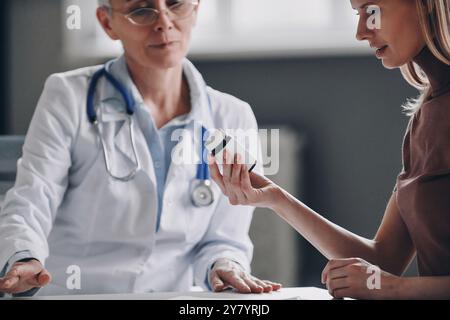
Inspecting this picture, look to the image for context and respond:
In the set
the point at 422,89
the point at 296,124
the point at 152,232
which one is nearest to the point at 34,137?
the point at 152,232

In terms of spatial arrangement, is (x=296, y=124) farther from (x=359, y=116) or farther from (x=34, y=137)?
(x=34, y=137)

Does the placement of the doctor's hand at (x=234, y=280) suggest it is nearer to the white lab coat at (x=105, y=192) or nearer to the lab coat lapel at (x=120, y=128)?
the white lab coat at (x=105, y=192)

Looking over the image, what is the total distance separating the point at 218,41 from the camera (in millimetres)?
1023

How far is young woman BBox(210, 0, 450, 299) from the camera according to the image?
Answer: 85 cm

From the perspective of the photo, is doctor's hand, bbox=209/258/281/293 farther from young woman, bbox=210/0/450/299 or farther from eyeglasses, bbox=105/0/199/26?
eyeglasses, bbox=105/0/199/26

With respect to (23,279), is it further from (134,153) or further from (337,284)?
(337,284)

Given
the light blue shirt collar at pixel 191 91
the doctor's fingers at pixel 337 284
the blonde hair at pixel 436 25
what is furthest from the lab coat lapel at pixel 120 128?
the blonde hair at pixel 436 25

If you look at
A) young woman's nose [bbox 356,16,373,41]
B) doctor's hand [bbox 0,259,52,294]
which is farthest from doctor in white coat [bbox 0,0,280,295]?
young woman's nose [bbox 356,16,373,41]

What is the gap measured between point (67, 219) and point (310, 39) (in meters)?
0.45

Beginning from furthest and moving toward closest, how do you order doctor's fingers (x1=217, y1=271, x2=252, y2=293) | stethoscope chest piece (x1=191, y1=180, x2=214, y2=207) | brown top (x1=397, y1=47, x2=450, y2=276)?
stethoscope chest piece (x1=191, y1=180, x2=214, y2=207) → doctor's fingers (x1=217, y1=271, x2=252, y2=293) → brown top (x1=397, y1=47, x2=450, y2=276)

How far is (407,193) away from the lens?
2.89 ft

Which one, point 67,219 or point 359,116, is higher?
point 359,116

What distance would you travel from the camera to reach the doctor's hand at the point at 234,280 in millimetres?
967

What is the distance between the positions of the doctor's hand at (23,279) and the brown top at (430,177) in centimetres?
46
